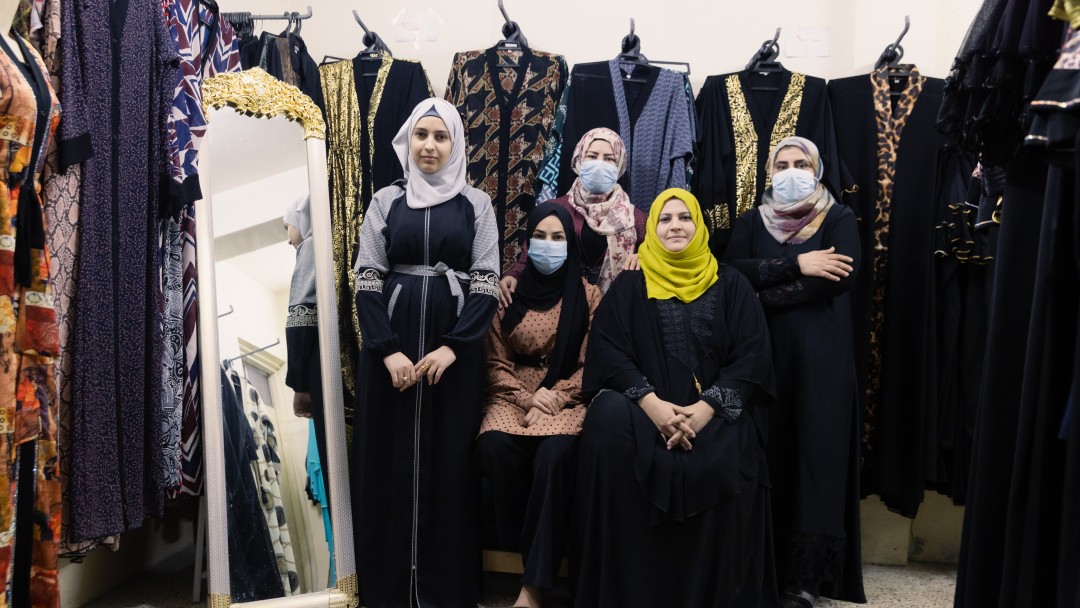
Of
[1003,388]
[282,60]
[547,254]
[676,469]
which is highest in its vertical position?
[282,60]

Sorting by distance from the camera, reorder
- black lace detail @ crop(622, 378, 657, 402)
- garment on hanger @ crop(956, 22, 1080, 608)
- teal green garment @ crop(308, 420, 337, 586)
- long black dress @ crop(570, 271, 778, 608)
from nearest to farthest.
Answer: garment on hanger @ crop(956, 22, 1080, 608)
long black dress @ crop(570, 271, 778, 608)
black lace detail @ crop(622, 378, 657, 402)
teal green garment @ crop(308, 420, 337, 586)

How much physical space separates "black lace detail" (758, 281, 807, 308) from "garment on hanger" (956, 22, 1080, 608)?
134cm

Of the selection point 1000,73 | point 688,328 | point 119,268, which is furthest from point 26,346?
point 1000,73

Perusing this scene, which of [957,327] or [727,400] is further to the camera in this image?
[957,327]

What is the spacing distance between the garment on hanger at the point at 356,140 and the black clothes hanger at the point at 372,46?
3cm

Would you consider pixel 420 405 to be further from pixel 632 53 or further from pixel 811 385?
pixel 632 53

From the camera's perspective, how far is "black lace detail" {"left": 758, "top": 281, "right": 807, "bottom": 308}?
9.04 feet

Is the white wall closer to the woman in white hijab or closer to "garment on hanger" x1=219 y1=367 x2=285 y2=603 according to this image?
the woman in white hijab

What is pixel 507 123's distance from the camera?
10.6 ft

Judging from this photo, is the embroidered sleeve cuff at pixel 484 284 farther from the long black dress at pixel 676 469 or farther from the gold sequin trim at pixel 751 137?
the gold sequin trim at pixel 751 137

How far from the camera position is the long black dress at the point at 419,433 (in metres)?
2.60

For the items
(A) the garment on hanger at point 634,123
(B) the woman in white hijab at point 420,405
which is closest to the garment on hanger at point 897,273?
(A) the garment on hanger at point 634,123

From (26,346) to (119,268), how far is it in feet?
1.50

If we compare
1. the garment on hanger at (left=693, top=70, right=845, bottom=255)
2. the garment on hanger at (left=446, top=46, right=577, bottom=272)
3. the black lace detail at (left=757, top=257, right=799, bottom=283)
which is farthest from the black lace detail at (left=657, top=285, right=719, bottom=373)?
the garment on hanger at (left=446, top=46, right=577, bottom=272)
